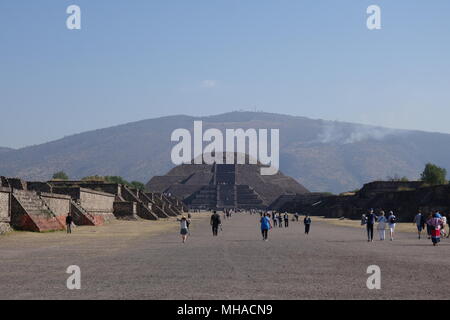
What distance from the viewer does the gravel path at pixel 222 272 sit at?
14.1 meters

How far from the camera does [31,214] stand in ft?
137

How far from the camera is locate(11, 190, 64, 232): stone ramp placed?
40812mm

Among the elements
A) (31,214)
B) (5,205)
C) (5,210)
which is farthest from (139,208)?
(5,205)

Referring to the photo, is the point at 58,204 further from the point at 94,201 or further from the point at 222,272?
the point at 222,272

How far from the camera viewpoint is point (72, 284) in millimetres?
15617

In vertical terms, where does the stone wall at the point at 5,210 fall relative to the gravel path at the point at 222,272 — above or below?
above

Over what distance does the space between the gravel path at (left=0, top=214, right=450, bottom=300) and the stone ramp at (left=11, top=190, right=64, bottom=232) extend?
37.5 ft

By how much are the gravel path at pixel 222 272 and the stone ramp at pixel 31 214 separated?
1144 centimetres

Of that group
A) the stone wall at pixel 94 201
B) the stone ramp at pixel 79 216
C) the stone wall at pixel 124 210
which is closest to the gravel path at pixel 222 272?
the stone ramp at pixel 79 216

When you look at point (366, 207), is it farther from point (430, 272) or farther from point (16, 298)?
point (16, 298)

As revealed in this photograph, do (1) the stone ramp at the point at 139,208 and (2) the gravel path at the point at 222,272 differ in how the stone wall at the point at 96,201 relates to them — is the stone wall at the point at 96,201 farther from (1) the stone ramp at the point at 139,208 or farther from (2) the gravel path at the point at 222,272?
(2) the gravel path at the point at 222,272

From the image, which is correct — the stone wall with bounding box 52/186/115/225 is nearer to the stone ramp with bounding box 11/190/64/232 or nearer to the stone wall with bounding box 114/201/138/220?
the stone wall with bounding box 114/201/138/220
